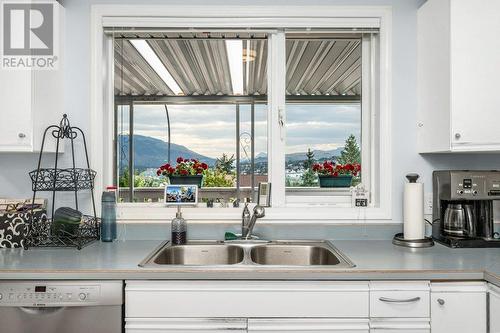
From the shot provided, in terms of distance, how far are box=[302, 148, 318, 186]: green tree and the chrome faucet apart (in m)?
0.44

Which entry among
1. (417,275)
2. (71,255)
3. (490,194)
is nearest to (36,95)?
(71,255)

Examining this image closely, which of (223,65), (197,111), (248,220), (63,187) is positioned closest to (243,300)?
(248,220)

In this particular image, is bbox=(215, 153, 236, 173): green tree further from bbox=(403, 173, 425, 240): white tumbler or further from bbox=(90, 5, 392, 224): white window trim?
bbox=(403, 173, 425, 240): white tumbler

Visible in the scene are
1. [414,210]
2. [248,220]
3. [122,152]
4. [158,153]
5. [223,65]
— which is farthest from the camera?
[223,65]

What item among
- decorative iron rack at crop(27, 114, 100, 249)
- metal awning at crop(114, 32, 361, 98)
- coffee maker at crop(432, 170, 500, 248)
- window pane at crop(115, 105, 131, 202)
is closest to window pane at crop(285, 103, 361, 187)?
metal awning at crop(114, 32, 361, 98)

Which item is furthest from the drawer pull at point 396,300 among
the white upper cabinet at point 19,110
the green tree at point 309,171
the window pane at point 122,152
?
the white upper cabinet at point 19,110

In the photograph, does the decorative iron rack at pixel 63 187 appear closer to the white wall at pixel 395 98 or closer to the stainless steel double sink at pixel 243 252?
the white wall at pixel 395 98

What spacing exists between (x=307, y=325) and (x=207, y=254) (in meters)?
0.75

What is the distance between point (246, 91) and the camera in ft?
8.77

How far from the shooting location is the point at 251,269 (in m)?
1.69

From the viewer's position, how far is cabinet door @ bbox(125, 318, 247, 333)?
168cm

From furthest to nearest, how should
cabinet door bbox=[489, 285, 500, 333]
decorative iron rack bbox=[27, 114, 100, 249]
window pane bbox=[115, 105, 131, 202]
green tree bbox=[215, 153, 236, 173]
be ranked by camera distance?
1. green tree bbox=[215, 153, 236, 173]
2. window pane bbox=[115, 105, 131, 202]
3. decorative iron rack bbox=[27, 114, 100, 249]
4. cabinet door bbox=[489, 285, 500, 333]

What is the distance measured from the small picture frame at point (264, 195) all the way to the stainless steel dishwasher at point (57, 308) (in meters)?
1.03

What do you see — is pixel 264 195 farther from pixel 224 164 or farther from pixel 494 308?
pixel 494 308
